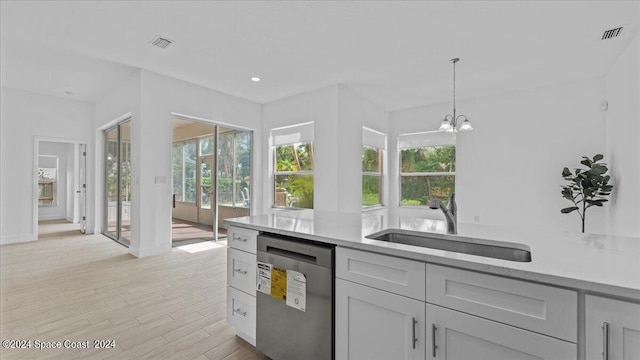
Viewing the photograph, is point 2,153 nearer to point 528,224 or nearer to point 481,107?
point 481,107

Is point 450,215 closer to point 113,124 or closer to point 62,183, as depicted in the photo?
point 113,124

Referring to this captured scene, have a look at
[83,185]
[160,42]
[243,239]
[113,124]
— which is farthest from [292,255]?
[83,185]

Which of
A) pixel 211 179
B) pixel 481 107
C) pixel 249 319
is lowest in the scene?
pixel 249 319

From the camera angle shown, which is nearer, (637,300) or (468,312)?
(637,300)

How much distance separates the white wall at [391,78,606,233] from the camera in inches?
169

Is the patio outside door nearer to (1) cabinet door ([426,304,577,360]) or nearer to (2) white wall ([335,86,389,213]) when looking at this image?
(2) white wall ([335,86,389,213])

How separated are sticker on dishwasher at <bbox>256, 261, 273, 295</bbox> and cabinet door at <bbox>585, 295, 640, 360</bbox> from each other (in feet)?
4.54

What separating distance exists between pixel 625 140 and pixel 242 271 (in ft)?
14.9

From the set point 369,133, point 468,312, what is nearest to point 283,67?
point 369,133

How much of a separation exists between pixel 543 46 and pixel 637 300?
11.8ft

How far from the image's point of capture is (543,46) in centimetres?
327

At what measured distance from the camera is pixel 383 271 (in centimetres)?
126

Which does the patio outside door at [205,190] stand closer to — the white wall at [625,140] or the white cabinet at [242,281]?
the white cabinet at [242,281]

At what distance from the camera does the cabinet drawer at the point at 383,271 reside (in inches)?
45.7
